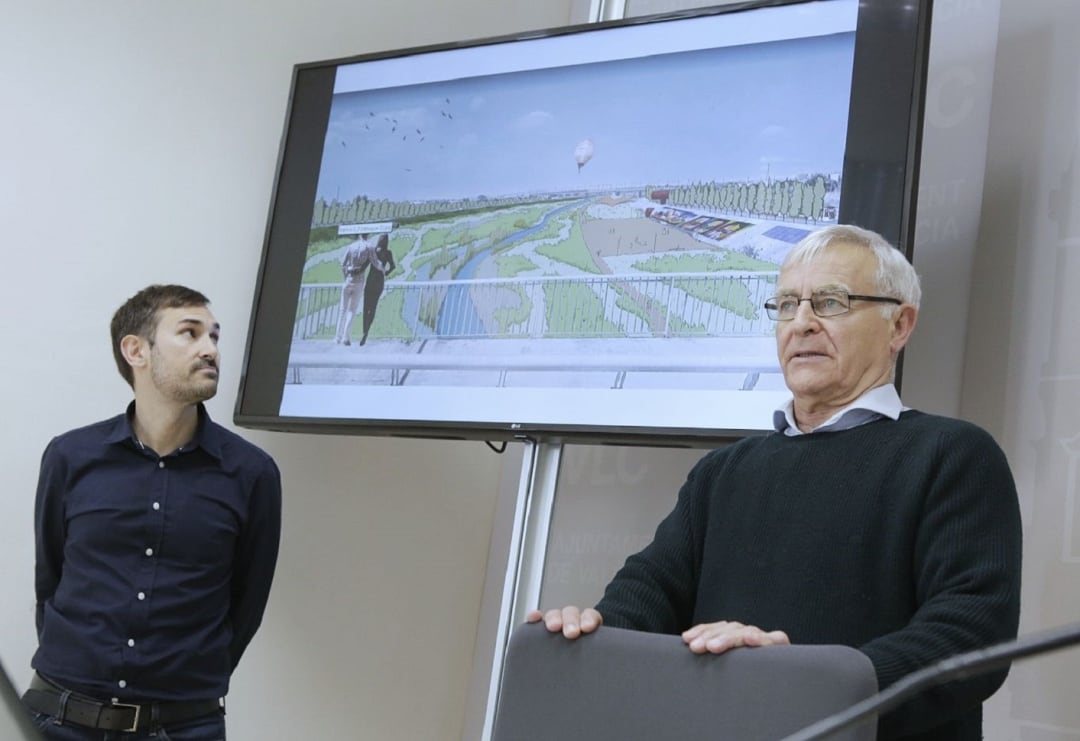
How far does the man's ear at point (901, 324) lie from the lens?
1.88 m

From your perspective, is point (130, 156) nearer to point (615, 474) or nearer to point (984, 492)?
point (615, 474)

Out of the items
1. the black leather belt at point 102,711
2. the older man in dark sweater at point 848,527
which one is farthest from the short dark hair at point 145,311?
the older man in dark sweater at point 848,527

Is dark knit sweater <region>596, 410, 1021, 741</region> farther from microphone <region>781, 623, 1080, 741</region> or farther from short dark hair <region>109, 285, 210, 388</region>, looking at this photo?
short dark hair <region>109, 285, 210, 388</region>

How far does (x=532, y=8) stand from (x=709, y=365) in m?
1.91

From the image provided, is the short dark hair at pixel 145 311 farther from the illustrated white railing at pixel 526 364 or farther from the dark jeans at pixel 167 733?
the dark jeans at pixel 167 733

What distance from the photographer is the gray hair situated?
1865 millimetres

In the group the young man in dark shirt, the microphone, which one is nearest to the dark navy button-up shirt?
the young man in dark shirt

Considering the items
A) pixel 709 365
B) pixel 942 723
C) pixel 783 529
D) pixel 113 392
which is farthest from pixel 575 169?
pixel 942 723

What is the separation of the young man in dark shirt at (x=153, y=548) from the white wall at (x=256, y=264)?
478mm

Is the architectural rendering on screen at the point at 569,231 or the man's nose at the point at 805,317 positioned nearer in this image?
the man's nose at the point at 805,317

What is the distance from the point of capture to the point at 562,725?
4.47ft

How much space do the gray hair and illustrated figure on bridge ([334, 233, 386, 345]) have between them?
1.74 metres

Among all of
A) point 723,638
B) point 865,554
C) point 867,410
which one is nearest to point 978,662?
point 723,638

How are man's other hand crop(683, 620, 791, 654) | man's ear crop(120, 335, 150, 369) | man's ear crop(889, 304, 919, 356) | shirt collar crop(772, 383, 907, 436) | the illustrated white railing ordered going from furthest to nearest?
man's ear crop(120, 335, 150, 369) < the illustrated white railing < man's ear crop(889, 304, 919, 356) < shirt collar crop(772, 383, 907, 436) < man's other hand crop(683, 620, 791, 654)
